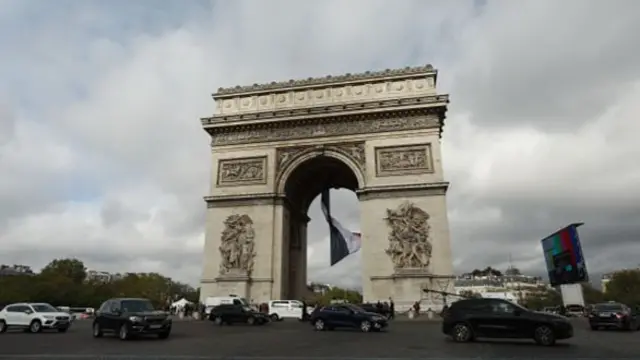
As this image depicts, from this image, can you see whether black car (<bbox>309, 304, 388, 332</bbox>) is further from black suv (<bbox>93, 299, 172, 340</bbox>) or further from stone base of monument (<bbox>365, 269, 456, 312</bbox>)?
stone base of monument (<bbox>365, 269, 456, 312</bbox>)

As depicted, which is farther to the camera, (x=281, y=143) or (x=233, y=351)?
(x=281, y=143)

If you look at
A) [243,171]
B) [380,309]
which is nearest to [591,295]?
[380,309]

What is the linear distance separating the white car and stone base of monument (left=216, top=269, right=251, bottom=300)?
35.3 feet

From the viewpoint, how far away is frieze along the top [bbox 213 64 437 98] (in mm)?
30927

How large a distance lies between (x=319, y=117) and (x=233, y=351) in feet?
72.4

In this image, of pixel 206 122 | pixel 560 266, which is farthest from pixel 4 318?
pixel 560 266

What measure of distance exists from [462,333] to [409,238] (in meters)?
15.0

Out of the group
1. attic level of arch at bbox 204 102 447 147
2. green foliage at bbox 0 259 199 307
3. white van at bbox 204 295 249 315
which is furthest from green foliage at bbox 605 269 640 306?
green foliage at bbox 0 259 199 307

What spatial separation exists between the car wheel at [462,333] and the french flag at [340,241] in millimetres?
20061

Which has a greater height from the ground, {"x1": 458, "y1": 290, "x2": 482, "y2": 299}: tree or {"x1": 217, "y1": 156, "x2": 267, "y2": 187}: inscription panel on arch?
{"x1": 217, "y1": 156, "x2": 267, "y2": 187}: inscription panel on arch

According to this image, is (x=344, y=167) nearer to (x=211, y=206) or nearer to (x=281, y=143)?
(x=281, y=143)

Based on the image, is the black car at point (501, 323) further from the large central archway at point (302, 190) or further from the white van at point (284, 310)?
the large central archway at point (302, 190)

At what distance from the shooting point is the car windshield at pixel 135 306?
14.5 m

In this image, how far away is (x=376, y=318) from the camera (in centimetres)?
1778
